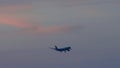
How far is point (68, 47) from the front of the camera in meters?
121

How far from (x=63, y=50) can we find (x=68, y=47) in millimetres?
1937

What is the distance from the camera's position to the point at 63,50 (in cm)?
12138

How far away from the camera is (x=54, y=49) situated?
408ft

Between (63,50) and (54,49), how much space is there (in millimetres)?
4361

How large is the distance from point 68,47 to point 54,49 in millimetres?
5662
